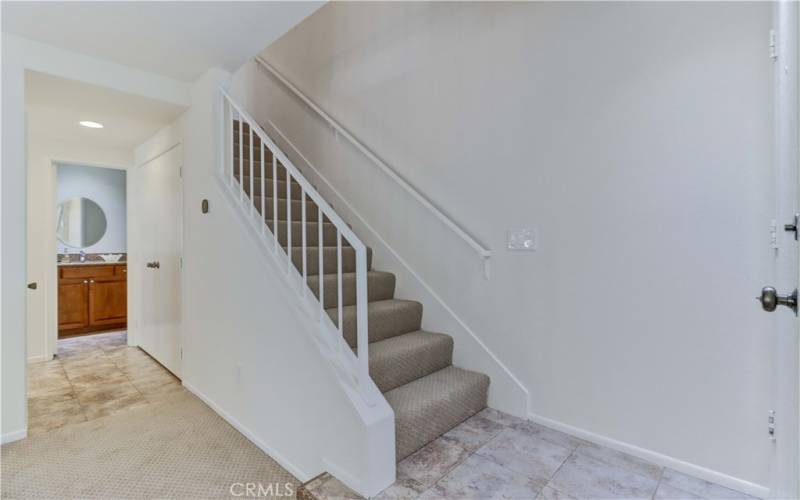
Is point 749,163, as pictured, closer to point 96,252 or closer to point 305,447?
point 305,447

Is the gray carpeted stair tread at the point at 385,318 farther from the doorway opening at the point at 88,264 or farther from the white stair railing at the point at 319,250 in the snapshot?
the doorway opening at the point at 88,264

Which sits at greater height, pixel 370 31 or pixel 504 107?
pixel 370 31

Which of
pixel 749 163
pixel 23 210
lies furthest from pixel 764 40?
pixel 23 210

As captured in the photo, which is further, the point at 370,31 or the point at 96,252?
the point at 96,252

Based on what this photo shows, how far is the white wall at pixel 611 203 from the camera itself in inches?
61.5

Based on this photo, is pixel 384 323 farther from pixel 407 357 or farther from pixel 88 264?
pixel 88 264

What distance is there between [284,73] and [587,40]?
319 centimetres

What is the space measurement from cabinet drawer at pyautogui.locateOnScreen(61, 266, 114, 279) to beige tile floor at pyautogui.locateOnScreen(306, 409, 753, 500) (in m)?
4.91

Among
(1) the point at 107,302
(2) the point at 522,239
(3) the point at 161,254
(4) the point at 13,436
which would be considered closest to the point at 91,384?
(4) the point at 13,436

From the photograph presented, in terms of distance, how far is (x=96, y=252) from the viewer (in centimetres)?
550

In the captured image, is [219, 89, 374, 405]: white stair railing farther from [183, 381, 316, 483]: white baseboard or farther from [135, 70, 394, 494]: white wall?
[183, 381, 316, 483]: white baseboard

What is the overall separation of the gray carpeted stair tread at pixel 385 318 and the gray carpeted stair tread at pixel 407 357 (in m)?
0.05

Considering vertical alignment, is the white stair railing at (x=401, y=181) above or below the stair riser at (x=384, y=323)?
above

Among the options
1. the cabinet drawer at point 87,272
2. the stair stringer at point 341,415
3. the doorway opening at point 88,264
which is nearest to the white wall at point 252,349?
the stair stringer at point 341,415
